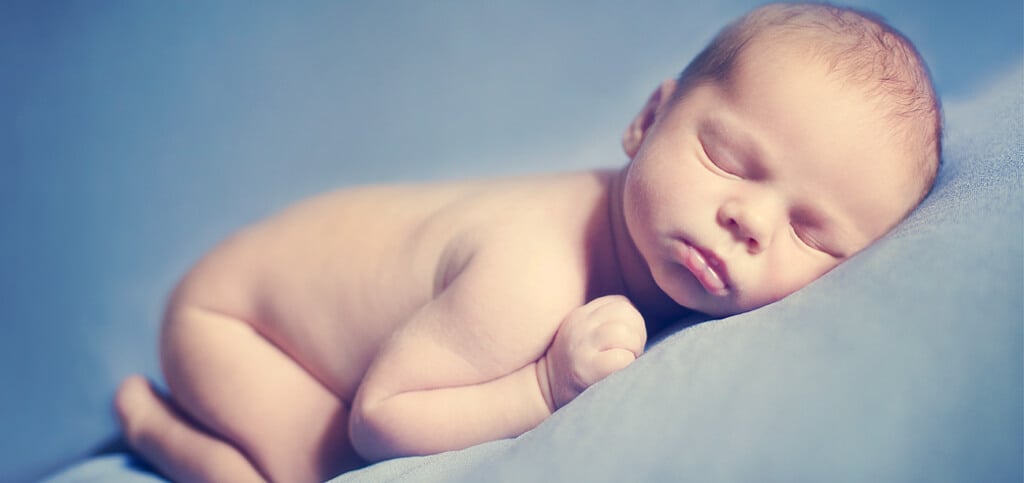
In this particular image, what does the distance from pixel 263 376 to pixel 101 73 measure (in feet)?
2.98

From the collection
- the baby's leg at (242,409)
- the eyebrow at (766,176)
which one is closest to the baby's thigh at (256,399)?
the baby's leg at (242,409)

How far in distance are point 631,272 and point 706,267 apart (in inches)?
7.9

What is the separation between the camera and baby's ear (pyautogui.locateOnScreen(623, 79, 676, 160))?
43.3 inches

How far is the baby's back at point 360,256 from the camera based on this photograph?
1077 millimetres

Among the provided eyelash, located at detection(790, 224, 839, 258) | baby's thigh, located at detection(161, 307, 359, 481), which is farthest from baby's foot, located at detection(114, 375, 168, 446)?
eyelash, located at detection(790, 224, 839, 258)

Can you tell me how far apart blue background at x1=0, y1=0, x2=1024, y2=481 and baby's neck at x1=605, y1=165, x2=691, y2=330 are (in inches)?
30.8

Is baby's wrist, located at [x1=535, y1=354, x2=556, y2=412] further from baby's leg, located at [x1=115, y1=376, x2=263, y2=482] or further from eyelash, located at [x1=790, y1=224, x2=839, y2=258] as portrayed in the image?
baby's leg, located at [x1=115, y1=376, x2=263, y2=482]

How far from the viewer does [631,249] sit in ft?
3.47

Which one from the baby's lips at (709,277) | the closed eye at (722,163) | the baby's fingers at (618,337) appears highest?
the closed eye at (722,163)

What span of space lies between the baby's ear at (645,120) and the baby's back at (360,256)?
75 mm

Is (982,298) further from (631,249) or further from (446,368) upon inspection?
(446,368)

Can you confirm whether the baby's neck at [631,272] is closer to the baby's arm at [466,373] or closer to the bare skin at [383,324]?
the bare skin at [383,324]

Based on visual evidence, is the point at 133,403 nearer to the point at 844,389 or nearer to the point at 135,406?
the point at 135,406

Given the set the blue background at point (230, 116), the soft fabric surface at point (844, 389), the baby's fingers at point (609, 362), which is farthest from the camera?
the blue background at point (230, 116)
